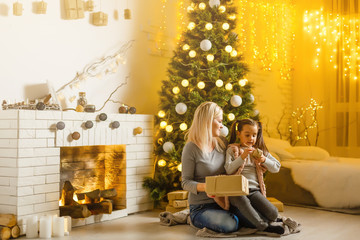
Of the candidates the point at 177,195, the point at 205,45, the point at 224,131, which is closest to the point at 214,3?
the point at 205,45

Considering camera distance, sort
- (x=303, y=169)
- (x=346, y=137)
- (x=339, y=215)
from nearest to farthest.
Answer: (x=339, y=215) → (x=303, y=169) → (x=346, y=137)

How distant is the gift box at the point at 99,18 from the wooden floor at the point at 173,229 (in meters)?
1.72

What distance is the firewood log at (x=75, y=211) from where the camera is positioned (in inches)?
139

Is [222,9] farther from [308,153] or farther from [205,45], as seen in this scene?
[308,153]

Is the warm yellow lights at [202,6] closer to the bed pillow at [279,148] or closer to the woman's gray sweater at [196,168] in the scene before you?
the woman's gray sweater at [196,168]

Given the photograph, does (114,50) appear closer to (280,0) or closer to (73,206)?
(73,206)

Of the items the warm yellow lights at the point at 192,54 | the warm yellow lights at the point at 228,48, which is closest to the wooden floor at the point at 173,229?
the warm yellow lights at the point at 192,54

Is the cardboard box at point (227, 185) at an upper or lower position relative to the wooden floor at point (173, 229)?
upper

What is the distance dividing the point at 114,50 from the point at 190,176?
160 cm

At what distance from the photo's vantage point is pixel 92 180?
4.06 meters

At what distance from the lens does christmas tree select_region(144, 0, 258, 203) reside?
4.14 meters

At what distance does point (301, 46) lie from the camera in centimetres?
670

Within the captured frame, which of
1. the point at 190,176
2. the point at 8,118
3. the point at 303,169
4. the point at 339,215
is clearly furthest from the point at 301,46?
the point at 8,118

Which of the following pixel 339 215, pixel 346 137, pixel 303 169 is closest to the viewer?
pixel 339 215
